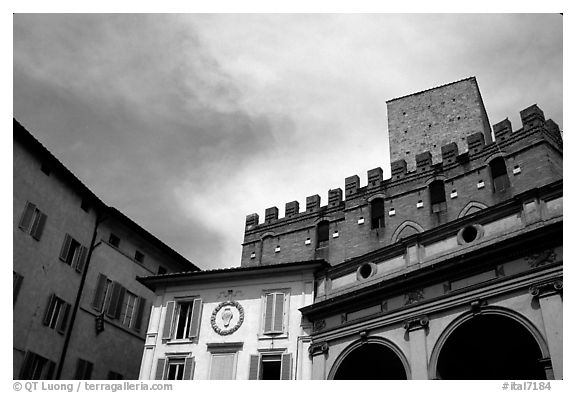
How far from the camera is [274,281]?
2059cm

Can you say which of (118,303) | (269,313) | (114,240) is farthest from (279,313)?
(114,240)

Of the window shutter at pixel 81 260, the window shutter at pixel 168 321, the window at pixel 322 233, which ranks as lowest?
the window shutter at pixel 168 321

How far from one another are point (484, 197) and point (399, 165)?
5210 mm

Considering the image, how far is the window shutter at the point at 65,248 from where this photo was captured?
2270 cm

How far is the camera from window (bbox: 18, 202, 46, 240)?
20.8 meters

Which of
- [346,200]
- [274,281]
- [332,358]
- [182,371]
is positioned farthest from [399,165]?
[182,371]

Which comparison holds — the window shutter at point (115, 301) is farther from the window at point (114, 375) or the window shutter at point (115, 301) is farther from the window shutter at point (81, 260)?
the window at point (114, 375)

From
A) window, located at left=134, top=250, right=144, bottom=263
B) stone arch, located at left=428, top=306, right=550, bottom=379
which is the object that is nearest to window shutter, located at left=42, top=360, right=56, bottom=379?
window, located at left=134, top=250, right=144, bottom=263

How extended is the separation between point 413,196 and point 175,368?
43.6 feet

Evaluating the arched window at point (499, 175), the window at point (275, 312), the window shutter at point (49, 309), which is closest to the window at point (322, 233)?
the arched window at point (499, 175)

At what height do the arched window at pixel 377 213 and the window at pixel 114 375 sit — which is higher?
the arched window at pixel 377 213

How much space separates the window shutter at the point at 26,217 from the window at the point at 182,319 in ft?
19.7

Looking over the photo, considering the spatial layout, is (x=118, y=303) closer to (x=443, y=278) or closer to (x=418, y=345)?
(x=418, y=345)
